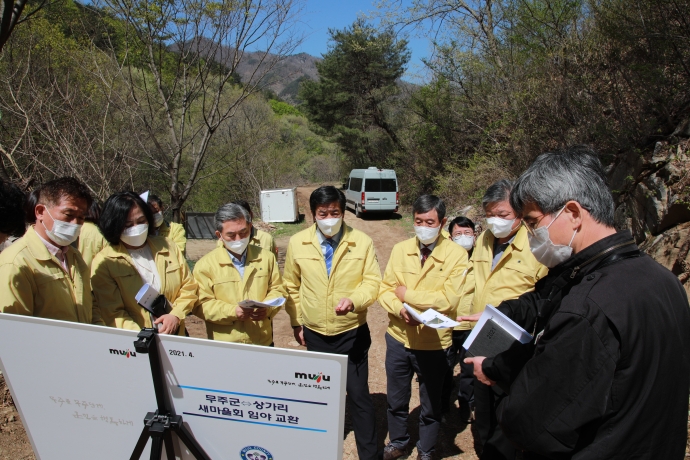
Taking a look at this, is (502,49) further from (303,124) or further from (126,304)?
(303,124)

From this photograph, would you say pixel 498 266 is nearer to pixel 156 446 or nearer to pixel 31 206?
pixel 156 446

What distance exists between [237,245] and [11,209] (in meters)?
1.30

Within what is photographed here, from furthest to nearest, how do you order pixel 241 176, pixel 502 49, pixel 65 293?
pixel 241 176
pixel 502 49
pixel 65 293

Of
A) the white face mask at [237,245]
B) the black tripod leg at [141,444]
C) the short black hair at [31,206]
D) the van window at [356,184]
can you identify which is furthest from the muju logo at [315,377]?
the van window at [356,184]

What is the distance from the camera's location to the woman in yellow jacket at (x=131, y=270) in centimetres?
274

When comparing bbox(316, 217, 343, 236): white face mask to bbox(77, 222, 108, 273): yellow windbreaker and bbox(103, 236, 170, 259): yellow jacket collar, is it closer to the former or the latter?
bbox(103, 236, 170, 259): yellow jacket collar

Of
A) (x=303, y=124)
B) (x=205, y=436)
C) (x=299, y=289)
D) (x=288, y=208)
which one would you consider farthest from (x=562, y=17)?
(x=303, y=124)

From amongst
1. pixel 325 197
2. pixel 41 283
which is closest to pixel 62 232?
pixel 41 283

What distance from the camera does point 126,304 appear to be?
2.82 meters

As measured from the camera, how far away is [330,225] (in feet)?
10.1

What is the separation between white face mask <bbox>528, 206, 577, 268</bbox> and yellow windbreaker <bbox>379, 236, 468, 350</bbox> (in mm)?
1318

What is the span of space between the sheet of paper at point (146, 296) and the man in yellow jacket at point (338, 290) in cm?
113

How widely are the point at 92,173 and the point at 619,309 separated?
26.6 feet

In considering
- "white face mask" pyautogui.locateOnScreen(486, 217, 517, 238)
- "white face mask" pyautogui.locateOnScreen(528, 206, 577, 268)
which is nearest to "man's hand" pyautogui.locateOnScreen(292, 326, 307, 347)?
"white face mask" pyautogui.locateOnScreen(486, 217, 517, 238)
